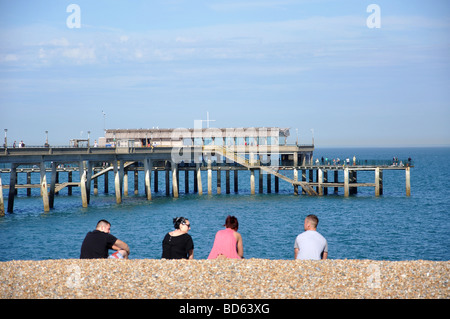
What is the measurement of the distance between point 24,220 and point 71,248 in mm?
13740

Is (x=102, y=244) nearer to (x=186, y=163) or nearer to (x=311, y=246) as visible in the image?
(x=311, y=246)

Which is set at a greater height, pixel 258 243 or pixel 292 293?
pixel 292 293

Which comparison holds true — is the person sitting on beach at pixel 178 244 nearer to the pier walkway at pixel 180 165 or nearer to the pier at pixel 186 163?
the pier at pixel 186 163

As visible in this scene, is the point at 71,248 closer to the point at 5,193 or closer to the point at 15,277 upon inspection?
the point at 15,277

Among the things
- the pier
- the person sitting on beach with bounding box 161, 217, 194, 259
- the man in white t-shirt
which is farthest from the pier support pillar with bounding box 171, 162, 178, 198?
the man in white t-shirt

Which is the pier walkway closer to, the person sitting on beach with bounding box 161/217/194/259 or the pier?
the pier

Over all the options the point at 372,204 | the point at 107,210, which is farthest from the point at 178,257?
the point at 372,204

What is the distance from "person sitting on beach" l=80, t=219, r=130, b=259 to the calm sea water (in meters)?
14.5

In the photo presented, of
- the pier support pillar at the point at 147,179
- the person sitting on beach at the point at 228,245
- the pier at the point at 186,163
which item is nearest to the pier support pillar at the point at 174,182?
the pier at the point at 186,163

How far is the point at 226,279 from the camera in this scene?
48.6 feet

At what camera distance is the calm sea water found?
33844 mm

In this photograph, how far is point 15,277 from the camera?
51.0 feet
